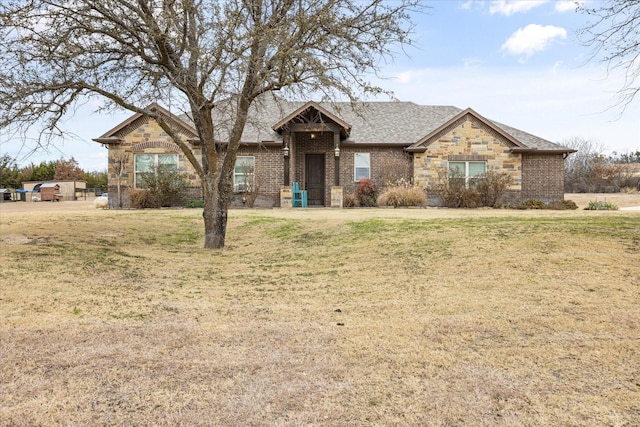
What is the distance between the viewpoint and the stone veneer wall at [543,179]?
22.7m

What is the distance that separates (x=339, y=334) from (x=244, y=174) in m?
17.9

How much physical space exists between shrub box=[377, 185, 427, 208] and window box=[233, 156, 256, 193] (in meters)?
6.11

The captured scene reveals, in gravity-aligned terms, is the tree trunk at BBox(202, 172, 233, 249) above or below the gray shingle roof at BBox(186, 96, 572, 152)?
below

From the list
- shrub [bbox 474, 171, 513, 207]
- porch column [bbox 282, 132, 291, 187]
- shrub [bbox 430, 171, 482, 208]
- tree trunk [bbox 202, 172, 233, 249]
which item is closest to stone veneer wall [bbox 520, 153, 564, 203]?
shrub [bbox 474, 171, 513, 207]

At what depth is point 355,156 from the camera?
22.9m

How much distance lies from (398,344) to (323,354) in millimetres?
693

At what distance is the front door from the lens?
2347 centimetres

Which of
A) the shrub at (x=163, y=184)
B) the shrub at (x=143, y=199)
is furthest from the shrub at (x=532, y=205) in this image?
the shrub at (x=143, y=199)

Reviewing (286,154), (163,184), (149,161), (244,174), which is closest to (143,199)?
(163,184)

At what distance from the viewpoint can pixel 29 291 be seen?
5.77 meters

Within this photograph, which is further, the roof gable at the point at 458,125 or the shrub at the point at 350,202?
the roof gable at the point at 458,125

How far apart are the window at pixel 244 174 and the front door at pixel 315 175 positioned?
2793 millimetres

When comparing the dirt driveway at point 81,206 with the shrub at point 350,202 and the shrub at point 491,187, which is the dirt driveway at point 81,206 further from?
the shrub at point 350,202

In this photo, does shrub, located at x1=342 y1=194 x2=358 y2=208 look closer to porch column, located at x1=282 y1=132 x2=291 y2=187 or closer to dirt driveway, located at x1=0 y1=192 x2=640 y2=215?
porch column, located at x1=282 y1=132 x2=291 y2=187
